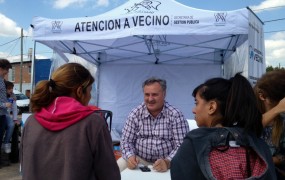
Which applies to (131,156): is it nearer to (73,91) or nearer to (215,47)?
(73,91)

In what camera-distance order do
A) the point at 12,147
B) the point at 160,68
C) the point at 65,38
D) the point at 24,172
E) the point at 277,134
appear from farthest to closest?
the point at 160,68 → the point at 12,147 → the point at 65,38 → the point at 277,134 → the point at 24,172

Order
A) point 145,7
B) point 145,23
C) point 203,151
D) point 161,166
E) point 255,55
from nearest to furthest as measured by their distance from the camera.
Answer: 1. point 203,151
2. point 161,166
3. point 145,23
4. point 145,7
5. point 255,55

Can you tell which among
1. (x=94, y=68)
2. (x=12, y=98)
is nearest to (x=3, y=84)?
(x=12, y=98)

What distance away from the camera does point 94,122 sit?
146cm

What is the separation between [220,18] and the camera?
4473 millimetres

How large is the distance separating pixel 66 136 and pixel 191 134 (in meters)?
0.59

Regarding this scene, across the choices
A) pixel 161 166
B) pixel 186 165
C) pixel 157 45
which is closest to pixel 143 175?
pixel 161 166

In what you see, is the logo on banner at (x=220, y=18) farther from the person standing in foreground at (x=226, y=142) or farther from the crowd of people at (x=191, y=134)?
the person standing in foreground at (x=226, y=142)

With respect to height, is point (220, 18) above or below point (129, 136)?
above

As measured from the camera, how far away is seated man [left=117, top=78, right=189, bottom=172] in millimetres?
2916

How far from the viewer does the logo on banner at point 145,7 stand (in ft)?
15.4

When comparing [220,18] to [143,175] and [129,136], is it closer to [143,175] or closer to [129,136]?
[129,136]

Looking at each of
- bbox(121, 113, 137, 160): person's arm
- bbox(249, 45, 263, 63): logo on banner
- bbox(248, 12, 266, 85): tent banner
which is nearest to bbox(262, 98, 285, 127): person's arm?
bbox(121, 113, 137, 160): person's arm

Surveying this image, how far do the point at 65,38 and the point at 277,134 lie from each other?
3.83 metres
